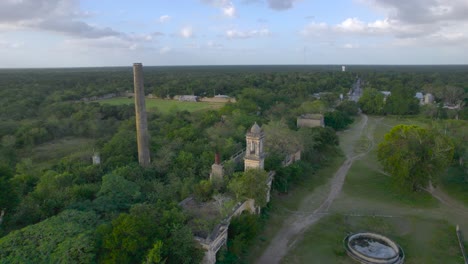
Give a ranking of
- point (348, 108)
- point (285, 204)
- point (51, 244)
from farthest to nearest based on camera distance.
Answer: point (348, 108), point (285, 204), point (51, 244)

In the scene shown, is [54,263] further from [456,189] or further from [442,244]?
[456,189]

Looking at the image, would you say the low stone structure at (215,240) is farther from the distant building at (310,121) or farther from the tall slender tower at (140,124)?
the distant building at (310,121)

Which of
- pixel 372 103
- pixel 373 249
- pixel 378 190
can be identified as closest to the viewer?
pixel 373 249

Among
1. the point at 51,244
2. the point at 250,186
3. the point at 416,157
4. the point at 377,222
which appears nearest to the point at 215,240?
the point at 250,186

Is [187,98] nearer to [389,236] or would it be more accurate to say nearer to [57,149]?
[57,149]

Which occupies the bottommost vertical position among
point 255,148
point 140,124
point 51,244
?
point 51,244

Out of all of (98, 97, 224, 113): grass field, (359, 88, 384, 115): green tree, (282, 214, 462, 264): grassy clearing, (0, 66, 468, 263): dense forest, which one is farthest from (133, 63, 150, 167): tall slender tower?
(359, 88, 384, 115): green tree

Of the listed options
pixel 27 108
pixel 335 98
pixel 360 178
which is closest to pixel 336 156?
pixel 360 178
